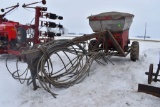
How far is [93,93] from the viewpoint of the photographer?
16.3ft

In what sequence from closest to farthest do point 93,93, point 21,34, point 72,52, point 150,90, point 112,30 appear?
point 150,90 < point 93,93 < point 72,52 < point 112,30 < point 21,34

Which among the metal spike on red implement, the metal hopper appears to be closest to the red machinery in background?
the metal hopper

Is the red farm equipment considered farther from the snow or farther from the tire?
the tire

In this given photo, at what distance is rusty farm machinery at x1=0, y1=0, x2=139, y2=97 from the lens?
18.1ft

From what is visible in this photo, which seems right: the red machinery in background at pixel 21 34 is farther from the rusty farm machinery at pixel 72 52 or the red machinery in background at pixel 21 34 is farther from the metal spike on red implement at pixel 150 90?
the metal spike on red implement at pixel 150 90

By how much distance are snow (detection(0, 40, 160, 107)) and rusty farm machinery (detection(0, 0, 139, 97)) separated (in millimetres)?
229

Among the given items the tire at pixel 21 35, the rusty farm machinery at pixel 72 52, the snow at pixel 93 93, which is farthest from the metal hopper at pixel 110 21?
the tire at pixel 21 35

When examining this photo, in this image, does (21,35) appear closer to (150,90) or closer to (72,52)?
(72,52)

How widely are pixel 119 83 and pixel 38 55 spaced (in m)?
2.15

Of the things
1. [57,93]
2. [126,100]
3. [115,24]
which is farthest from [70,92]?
[115,24]

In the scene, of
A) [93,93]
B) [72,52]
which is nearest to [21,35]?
[72,52]

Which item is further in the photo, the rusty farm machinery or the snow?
the rusty farm machinery

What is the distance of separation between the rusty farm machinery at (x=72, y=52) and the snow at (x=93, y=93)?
0.75 ft

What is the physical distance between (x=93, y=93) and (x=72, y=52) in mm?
2169
